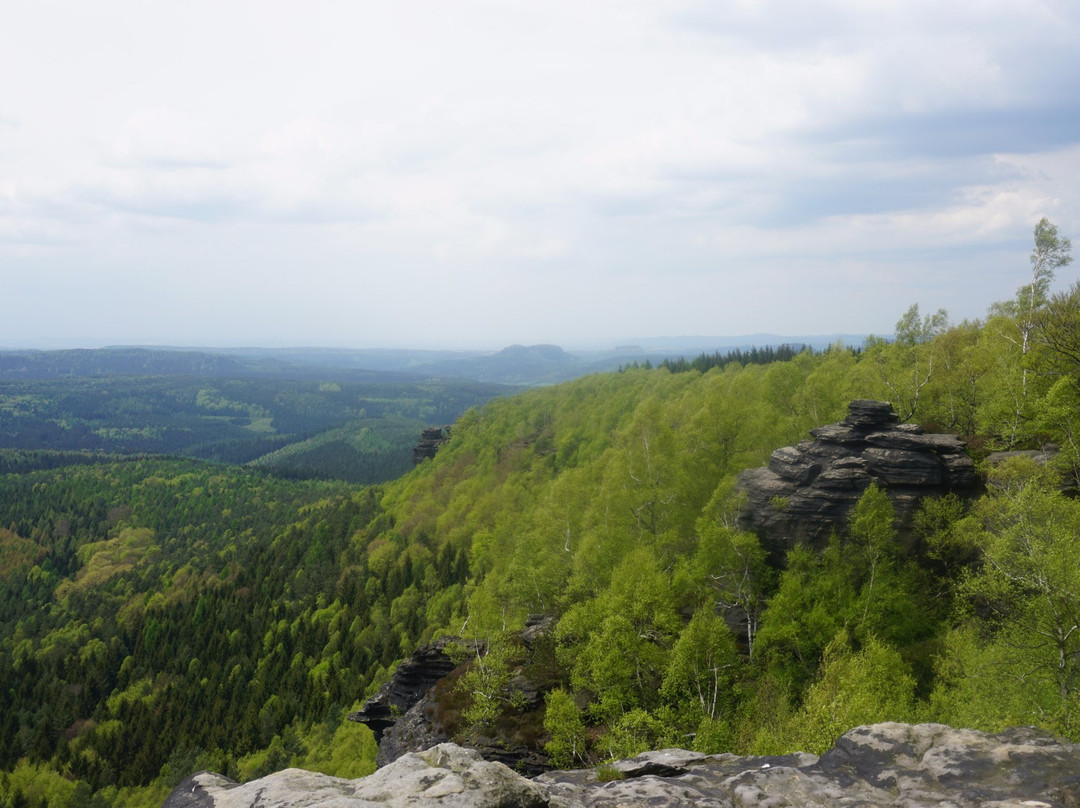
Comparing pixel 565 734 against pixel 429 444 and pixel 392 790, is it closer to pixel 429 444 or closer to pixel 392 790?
pixel 392 790

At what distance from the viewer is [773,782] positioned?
14508 mm

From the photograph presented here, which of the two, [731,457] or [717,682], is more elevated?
[731,457]

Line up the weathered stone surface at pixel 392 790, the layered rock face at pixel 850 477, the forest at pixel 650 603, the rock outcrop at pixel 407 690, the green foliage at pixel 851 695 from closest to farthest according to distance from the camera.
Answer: the weathered stone surface at pixel 392 790 < the green foliage at pixel 851 695 < the forest at pixel 650 603 < the layered rock face at pixel 850 477 < the rock outcrop at pixel 407 690

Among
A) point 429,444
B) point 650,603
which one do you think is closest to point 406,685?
point 650,603

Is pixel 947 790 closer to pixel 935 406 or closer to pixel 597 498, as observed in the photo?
pixel 597 498

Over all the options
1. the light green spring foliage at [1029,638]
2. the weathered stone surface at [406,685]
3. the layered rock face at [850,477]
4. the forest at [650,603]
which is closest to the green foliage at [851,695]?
the forest at [650,603]

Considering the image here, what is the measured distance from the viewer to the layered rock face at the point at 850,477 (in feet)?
139

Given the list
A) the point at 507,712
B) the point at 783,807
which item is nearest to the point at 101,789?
the point at 507,712

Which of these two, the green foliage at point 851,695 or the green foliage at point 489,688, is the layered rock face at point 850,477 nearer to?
the green foliage at point 851,695

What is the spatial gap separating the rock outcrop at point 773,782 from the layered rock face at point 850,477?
29548 mm

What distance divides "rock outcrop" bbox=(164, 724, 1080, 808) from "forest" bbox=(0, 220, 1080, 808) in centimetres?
1126

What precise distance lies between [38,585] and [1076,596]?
246 metres

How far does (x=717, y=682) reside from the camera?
123ft

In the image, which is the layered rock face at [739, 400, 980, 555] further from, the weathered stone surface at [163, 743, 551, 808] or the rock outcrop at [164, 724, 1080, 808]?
the weathered stone surface at [163, 743, 551, 808]
